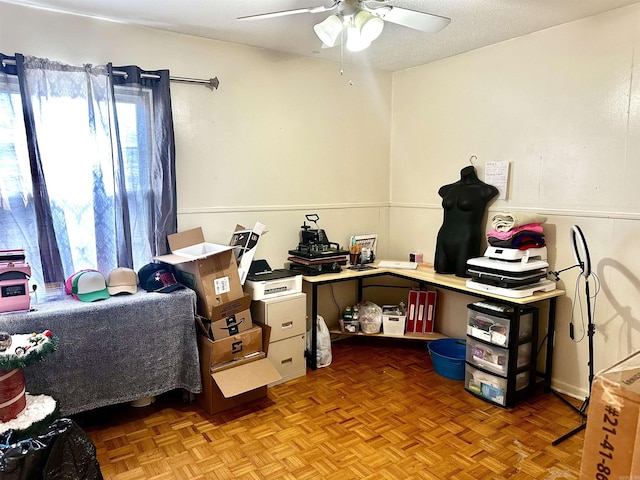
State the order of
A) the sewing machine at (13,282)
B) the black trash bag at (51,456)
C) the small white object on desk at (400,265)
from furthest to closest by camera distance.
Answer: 1. the small white object on desk at (400,265)
2. the sewing machine at (13,282)
3. the black trash bag at (51,456)

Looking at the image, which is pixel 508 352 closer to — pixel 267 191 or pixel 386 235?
pixel 386 235

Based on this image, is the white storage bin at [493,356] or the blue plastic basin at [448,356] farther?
the blue plastic basin at [448,356]

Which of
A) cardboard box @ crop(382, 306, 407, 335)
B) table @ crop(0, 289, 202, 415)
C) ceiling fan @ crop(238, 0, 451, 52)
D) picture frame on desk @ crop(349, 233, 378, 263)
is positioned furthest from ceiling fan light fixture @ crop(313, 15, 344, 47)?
cardboard box @ crop(382, 306, 407, 335)

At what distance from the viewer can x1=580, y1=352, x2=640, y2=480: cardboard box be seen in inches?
31.5

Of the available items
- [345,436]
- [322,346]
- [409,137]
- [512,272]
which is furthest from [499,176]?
[345,436]

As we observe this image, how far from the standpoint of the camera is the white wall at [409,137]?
273 centimetres

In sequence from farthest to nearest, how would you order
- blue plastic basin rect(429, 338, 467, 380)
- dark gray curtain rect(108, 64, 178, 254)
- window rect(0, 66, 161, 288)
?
blue plastic basin rect(429, 338, 467, 380)
dark gray curtain rect(108, 64, 178, 254)
window rect(0, 66, 161, 288)

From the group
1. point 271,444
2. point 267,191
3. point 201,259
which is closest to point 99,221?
point 201,259

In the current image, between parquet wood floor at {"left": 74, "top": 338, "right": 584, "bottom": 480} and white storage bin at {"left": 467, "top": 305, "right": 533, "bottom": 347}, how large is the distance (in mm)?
434

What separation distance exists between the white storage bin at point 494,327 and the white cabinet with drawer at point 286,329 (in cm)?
119

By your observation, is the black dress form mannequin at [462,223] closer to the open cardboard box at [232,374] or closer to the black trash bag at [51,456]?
the open cardboard box at [232,374]

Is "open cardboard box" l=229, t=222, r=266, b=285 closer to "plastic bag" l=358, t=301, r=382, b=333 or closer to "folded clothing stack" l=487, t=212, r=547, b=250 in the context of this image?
"plastic bag" l=358, t=301, r=382, b=333

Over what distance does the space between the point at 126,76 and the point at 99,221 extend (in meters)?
0.92

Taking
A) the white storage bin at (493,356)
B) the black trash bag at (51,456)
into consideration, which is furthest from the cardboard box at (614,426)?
the white storage bin at (493,356)
